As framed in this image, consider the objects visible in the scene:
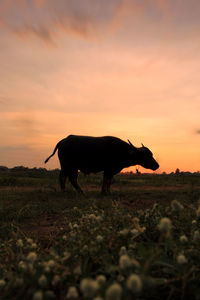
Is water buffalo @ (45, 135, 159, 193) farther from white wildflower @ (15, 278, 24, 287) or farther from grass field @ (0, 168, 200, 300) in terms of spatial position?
white wildflower @ (15, 278, 24, 287)

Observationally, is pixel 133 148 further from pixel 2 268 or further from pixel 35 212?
pixel 2 268

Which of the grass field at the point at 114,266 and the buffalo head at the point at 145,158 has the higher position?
the buffalo head at the point at 145,158

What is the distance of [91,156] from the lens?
36.4 feet

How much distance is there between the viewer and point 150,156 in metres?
12.4

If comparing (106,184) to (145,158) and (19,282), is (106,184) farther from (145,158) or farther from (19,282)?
(19,282)

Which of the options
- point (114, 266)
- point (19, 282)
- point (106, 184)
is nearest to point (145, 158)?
point (106, 184)

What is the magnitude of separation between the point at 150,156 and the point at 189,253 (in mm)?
10552

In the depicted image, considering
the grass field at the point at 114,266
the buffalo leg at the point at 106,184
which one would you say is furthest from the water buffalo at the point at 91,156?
the grass field at the point at 114,266

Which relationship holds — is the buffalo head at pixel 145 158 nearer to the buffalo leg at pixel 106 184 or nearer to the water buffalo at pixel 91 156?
the water buffalo at pixel 91 156

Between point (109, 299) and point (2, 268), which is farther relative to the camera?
point (2, 268)

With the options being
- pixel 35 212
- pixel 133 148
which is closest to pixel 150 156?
pixel 133 148

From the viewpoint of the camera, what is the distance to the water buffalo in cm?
1111

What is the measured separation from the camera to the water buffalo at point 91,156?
36.4ft

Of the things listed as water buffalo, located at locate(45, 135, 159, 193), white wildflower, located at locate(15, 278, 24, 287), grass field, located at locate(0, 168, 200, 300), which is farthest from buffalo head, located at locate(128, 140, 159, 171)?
white wildflower, located at locate(15, 278, 24, 287)
